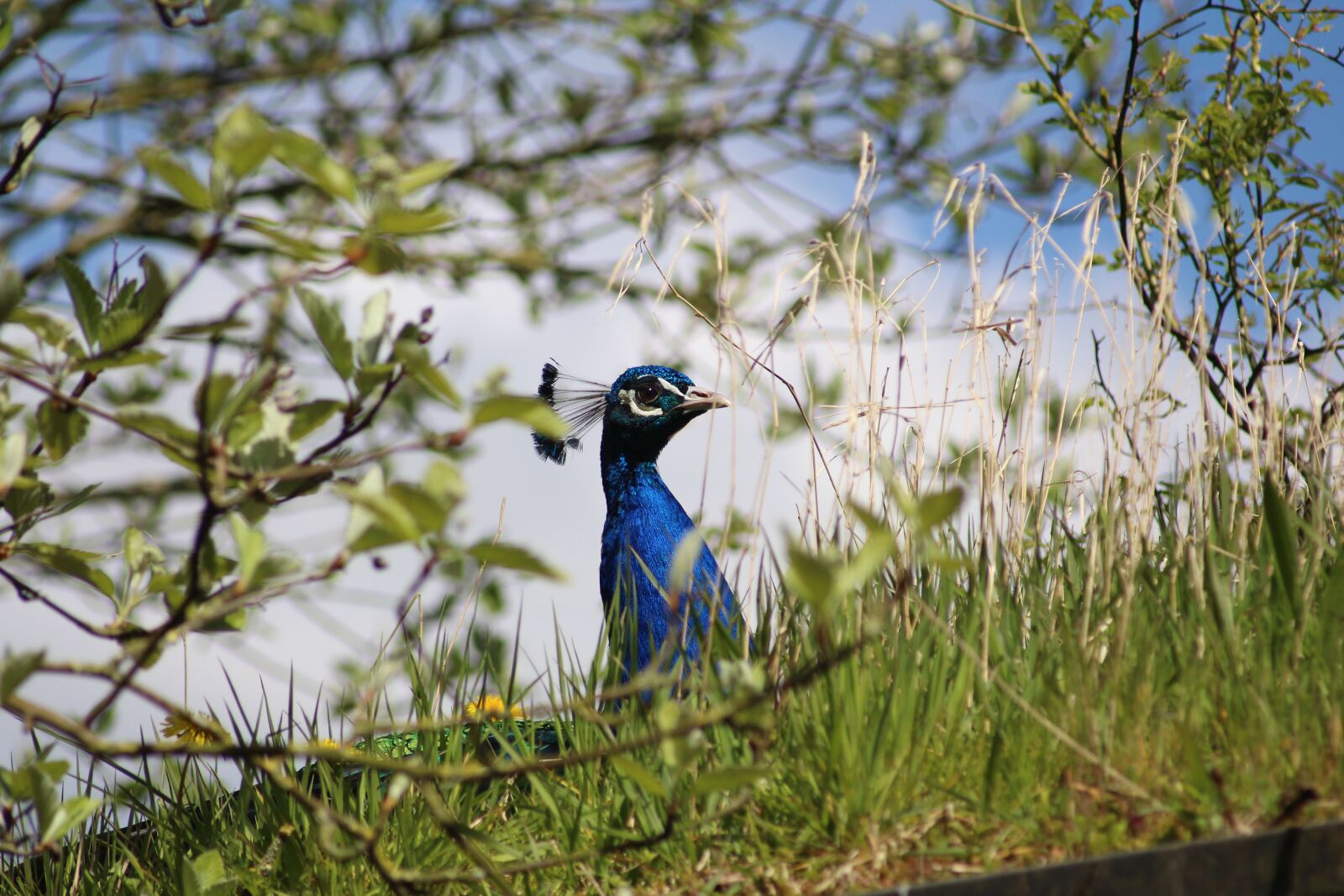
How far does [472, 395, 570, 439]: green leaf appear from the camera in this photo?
4.86 ft

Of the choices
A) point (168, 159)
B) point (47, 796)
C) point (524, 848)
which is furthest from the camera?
point (524, 848)

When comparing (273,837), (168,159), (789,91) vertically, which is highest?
(789,91)

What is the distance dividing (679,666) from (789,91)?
3937 mm

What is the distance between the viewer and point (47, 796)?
172 cm

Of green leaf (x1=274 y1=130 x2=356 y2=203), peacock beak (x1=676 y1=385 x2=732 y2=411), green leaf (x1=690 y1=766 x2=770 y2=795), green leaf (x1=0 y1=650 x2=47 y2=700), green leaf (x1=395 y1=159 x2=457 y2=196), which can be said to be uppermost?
peacock beak (x1=676 y1=385 x2=732 y2=411)

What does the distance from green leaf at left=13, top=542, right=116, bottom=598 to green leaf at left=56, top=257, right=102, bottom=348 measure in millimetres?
422

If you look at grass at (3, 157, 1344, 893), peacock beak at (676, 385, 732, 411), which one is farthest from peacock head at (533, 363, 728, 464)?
grass at (3, 157, 1344, 893)

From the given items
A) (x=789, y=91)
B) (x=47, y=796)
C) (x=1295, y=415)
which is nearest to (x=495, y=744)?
(x=47, y=796)

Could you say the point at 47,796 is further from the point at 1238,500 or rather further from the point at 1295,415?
the point at 1295,415

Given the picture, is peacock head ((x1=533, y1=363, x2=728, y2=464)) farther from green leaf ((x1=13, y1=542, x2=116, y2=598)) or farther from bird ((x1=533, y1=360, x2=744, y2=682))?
green leaf ((x1=13, y1=542, x2=116, y2=598))

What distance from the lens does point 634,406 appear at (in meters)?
4.40

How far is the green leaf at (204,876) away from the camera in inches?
89.8

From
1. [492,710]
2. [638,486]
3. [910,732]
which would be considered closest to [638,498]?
[638,486]

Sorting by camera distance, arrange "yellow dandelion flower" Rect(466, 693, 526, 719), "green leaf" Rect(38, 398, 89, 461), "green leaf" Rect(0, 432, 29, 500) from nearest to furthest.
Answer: "green leaf" Rect(0, 432, 29, 500) → "green leaf" Rect(38, 398, 89, 461) → "yellow dandelion flower" Rect(466, 693, 526, 719)
